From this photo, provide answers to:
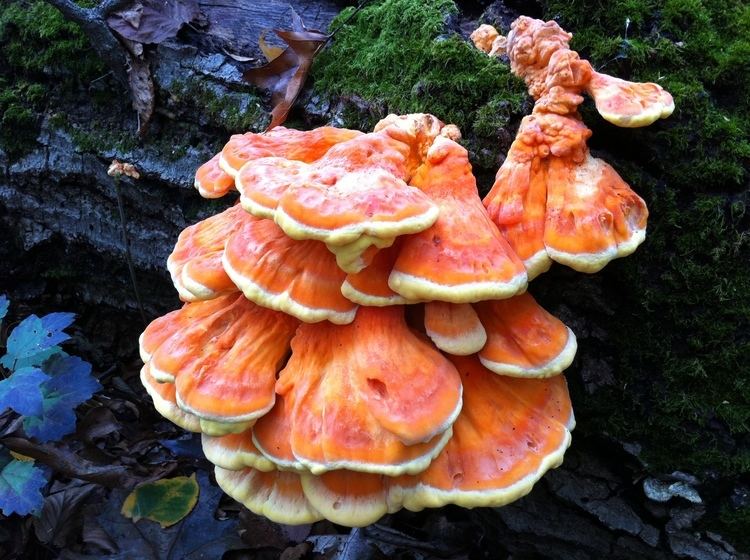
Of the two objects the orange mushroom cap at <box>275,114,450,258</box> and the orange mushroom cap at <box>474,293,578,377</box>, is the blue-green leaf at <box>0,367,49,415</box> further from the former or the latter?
the orange mushroom cap at <box>474,293,578,377</box>

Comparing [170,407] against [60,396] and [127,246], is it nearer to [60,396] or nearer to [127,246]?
[60,396]

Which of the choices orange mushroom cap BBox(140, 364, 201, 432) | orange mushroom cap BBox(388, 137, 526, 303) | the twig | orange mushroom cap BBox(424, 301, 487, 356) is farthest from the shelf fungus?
the twig

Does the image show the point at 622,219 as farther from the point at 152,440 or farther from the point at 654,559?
the point at 152,440

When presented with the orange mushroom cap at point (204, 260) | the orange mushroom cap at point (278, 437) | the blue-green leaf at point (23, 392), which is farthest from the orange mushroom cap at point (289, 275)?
the blue-green leaf at point (23, 392)

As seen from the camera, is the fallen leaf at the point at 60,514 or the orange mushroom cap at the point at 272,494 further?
the fallen leaf at the point at 60,514

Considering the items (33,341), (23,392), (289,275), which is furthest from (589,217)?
(33,341)

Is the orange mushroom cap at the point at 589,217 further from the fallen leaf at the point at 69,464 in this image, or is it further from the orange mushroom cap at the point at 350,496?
the fallen leaf at the point at 69,464

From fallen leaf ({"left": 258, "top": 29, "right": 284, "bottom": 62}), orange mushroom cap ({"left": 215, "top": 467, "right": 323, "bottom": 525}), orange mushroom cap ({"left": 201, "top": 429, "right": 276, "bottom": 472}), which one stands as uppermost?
fallen leaf ({"left": 258, "top": 29, "right": 284, "bottom": 62})
